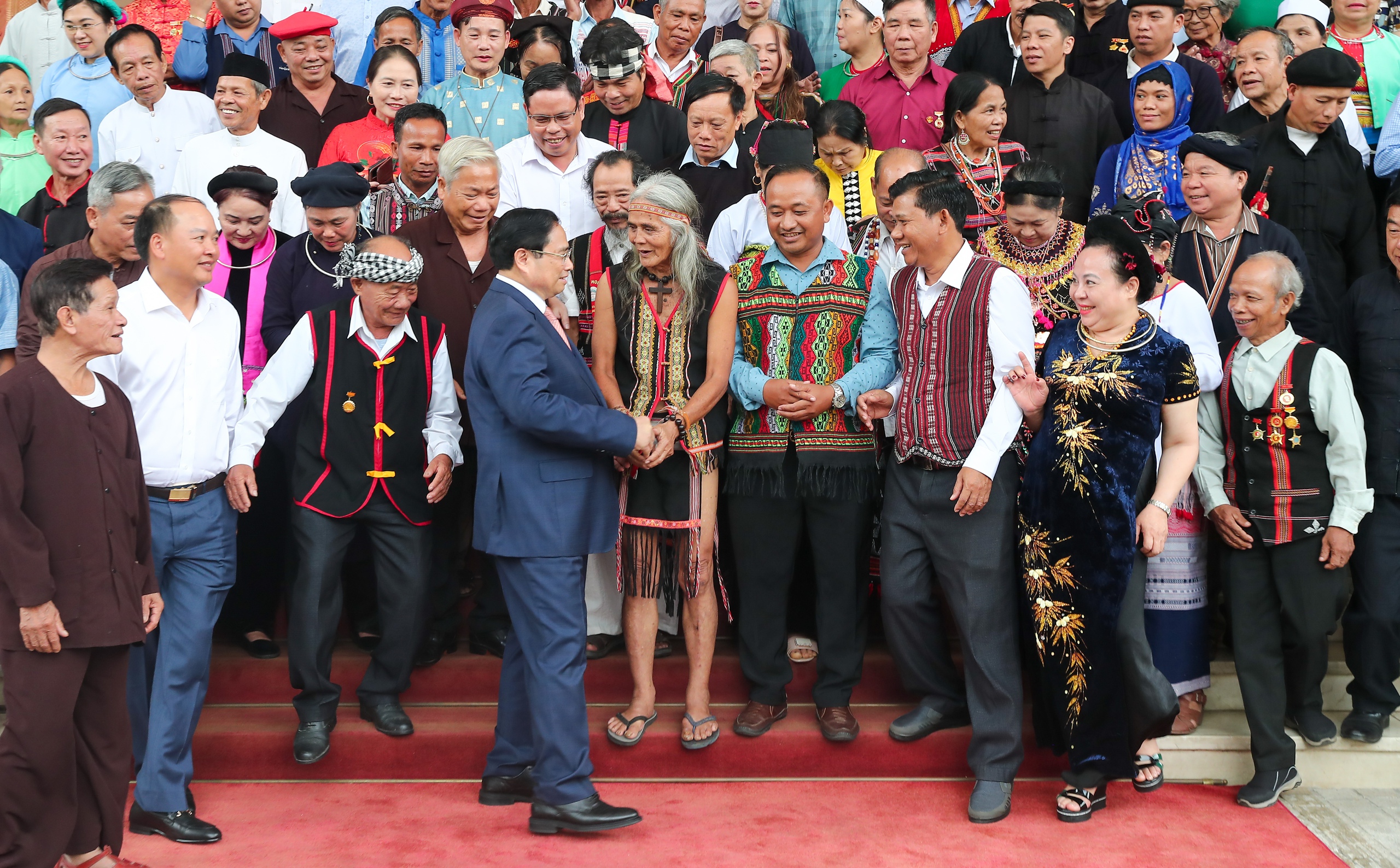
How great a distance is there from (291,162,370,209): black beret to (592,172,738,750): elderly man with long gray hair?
1.07m

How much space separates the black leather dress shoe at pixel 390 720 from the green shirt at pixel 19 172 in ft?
11.4

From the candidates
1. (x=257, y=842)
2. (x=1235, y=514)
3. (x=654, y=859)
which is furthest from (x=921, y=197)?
(x=257, y=842)

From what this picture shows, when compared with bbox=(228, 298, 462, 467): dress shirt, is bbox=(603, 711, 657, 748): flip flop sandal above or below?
below

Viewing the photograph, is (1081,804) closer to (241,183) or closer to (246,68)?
(241,183)

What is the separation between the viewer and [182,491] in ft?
12.5

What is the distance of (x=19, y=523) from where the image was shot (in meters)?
3.17

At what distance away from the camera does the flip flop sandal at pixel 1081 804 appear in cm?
389

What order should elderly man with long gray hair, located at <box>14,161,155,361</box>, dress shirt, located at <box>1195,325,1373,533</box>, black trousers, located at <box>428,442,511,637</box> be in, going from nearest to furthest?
dress shirt, located at <box>1195,325,1373,533</box> < elderly man with long gray hair, located at <box>14,161,155,361</box> < black trousers, located at <box>428,442,511,637</box>

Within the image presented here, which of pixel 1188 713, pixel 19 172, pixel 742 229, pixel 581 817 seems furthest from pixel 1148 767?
pixel 19 172

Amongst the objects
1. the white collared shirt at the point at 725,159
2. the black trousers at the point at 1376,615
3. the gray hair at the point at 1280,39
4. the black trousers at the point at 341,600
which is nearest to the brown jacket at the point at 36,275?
the black trousers at the point at 341,600

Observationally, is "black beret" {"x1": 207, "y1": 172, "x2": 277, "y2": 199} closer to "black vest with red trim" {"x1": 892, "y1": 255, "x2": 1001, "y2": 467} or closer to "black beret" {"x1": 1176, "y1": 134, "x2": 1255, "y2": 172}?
"black vest with red trim" {"x1": 892, "y1": 255, "x2": 1001, "y2": 467}

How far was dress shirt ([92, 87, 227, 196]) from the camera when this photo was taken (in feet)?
19.3

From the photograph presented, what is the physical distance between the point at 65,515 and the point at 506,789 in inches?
65.2

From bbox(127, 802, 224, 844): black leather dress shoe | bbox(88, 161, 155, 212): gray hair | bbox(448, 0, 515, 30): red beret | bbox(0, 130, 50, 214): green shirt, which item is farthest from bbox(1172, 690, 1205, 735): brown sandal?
bbox(0, 130, 50, 214): green shirt
